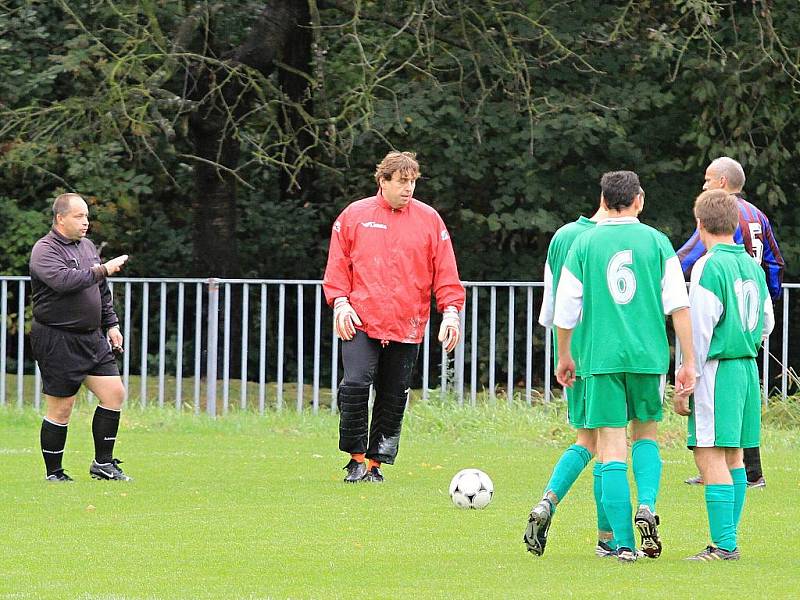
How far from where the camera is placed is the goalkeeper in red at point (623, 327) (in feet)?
19.9

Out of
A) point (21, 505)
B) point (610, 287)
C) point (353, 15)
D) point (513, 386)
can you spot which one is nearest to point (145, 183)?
point (353, 15)

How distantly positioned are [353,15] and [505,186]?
8.58 feet

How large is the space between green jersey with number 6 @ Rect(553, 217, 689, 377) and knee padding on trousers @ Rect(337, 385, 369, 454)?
9.99 feet

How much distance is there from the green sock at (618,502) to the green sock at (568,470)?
33cm

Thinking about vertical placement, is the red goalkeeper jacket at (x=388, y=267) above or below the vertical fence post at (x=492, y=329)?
above

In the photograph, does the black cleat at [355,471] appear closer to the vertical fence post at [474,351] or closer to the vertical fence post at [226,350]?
the vertical fence post at [474,351]

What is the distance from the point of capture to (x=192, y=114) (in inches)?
655

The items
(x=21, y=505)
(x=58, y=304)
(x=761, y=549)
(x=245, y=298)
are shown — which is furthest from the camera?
(x=245, y=298)

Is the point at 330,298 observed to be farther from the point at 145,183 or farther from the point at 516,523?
the point at 145,183

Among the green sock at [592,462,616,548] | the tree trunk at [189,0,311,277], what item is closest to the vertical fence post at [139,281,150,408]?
the tree trunk at [189,0,311,277]

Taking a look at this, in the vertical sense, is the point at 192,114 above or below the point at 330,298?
above

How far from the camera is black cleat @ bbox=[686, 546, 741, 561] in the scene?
20.0 ft

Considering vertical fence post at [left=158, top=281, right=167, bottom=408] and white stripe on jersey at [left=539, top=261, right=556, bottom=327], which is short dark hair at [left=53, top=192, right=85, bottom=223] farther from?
vertical fence post at [left=158, top=281, right=167, bottom=408]

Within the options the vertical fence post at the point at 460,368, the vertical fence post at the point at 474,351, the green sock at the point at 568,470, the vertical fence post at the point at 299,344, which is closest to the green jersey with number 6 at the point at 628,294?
the green sock at the point at 568,470
